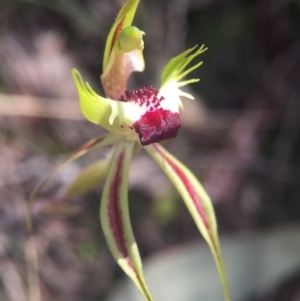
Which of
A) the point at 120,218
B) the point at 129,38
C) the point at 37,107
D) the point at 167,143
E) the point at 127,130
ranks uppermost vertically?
the point at 37,107

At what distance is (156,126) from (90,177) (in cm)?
32

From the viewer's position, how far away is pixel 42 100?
2.26 m

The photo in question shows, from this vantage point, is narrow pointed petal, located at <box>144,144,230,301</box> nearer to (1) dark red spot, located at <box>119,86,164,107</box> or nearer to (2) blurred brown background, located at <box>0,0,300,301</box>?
(1) dark red spot, located at <box>119,86,164,107</box>

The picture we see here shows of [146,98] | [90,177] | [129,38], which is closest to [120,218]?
[90,177]

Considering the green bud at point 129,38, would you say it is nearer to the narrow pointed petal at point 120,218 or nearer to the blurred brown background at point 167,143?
the narrow pointed petal at point 120,218

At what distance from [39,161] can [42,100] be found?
278mm

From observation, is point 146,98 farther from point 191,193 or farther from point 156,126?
point 191,193

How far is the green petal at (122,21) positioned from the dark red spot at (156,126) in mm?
184

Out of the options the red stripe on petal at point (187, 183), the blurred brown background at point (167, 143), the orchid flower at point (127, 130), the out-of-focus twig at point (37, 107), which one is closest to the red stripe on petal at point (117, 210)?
the orchid flower at point (127, 130)

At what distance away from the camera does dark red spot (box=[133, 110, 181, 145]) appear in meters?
1.16

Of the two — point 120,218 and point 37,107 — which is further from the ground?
point 37,107

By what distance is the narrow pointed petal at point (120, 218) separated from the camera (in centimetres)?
122

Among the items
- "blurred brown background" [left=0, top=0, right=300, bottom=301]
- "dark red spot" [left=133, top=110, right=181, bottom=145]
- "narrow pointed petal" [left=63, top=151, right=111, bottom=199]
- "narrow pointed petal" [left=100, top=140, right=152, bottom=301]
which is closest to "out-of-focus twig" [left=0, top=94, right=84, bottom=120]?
"blurred brown background" [left=0, top=0, right=300, bottom=301]

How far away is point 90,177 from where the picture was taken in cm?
142
